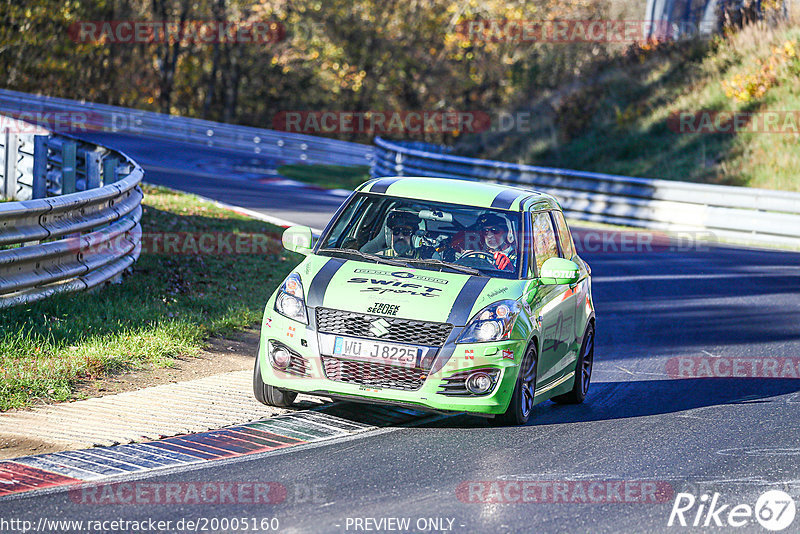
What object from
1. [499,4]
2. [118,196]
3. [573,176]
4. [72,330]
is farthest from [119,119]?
[72,330]

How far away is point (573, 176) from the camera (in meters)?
25.8

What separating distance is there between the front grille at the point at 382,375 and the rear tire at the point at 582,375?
2.22 metres

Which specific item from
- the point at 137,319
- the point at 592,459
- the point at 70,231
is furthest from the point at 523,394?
the point at 70,231

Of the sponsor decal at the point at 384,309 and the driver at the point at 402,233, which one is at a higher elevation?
the driver at the point at 402,233

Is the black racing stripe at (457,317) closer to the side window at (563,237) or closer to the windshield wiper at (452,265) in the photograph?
the windshield wiper at (452,265)

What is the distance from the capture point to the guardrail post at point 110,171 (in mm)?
14203

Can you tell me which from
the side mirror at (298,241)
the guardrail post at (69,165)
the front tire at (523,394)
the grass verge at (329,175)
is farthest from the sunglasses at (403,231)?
the grass verge at (329,175)

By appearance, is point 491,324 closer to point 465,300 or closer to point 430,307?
point 465,300

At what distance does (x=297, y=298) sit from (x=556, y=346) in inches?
82.9

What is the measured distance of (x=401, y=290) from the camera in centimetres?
739

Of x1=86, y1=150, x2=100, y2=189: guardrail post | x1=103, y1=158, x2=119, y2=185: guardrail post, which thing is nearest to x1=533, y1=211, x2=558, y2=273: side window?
x1=86, y1=150, x2=100, y2=189: guardrail post

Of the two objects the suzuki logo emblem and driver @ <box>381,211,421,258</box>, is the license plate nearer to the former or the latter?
the suzuki logo emblem

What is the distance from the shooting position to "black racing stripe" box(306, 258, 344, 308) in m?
7.39

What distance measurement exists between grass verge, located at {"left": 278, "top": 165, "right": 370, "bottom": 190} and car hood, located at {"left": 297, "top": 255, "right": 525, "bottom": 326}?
21.3 m
